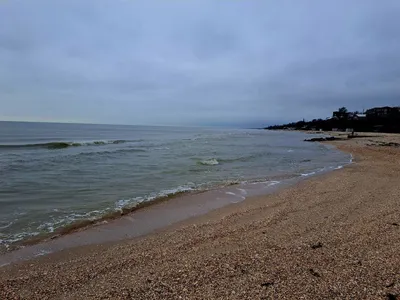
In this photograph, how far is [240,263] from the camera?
14.7 feet

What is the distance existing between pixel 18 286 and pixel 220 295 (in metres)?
2.96

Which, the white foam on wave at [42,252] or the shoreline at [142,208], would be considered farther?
the shoreline at [142,208]

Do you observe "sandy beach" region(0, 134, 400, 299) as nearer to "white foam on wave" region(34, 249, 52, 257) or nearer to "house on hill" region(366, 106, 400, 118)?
"white foam on wave" region(34, 249, 52, 257)

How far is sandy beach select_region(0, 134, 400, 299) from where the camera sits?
3670mm

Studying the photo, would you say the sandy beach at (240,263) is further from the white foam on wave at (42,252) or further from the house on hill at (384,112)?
the house on hill at (384,112)

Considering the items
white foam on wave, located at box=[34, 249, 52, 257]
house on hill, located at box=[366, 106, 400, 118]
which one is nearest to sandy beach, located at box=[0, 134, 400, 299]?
white foam on wave, located at box=[34, 249, 52, 257]

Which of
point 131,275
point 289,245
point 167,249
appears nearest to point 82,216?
point 167,249

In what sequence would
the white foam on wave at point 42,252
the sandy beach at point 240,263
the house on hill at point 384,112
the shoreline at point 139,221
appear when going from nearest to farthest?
1. the sandy beach at point 240,263
2. the white foam on wave at point 42,252
3. the shoreline at point 139,221
4. the house on hill at point 384,112

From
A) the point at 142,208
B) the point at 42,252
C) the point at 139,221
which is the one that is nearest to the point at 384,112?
the point at 142,208

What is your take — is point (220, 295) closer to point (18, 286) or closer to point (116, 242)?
point (18, 286)

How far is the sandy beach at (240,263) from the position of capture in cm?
367

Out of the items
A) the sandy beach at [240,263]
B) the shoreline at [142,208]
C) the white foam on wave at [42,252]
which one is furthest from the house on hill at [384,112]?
the white foam on wave at [42,252]

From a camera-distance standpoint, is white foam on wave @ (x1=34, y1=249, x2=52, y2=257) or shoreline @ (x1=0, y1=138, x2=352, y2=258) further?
shoreline @ (x1=0, y1=138, x2=352, y2=258)

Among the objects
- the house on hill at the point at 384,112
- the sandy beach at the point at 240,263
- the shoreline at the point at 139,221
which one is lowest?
the shoreline at the point at 139,221
